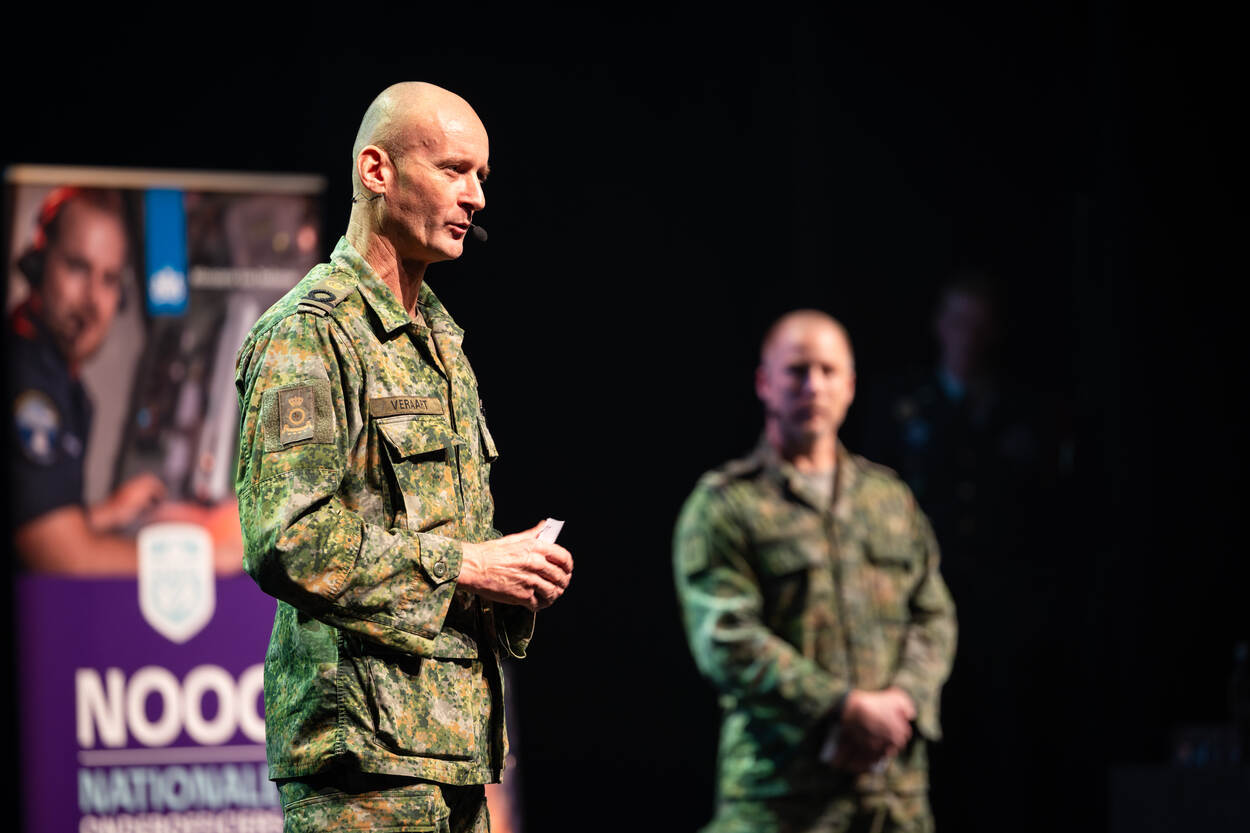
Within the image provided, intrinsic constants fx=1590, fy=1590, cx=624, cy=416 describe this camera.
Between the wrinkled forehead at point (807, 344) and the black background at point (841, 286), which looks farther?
the black background at point (841, 286)

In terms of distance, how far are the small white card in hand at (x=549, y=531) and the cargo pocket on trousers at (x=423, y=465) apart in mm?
128

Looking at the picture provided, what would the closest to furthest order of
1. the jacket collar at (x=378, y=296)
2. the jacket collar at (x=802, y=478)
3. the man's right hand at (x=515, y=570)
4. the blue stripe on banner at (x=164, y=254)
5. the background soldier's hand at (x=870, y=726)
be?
the man's right hand at (x=515, y=570) → the jacket collar at (x=378, y=296) → the background soldier's hand at (x=870, y=726) → the jacket collar at (x=802, y=478) → the blue stripe on banner at (x=164, y=254)

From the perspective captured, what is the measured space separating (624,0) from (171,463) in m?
2.10

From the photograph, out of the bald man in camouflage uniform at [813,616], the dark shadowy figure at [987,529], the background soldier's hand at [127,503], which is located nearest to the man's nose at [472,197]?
the bald man in camouflage uniform at [813,616]

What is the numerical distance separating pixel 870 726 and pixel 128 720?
2.02 m

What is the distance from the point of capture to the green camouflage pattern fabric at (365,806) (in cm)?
212

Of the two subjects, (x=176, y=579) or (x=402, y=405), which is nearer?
(x=402, y=405)

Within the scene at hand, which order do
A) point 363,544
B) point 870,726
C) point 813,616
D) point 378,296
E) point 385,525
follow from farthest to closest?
point 813,616, point 870,726, point 378,296, point 385,525, point 363,544

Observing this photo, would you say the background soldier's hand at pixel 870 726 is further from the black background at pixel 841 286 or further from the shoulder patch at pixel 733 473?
the black background at pixel 841 286

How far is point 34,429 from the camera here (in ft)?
14.5

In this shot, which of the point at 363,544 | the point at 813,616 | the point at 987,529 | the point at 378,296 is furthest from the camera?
the point at 987,529

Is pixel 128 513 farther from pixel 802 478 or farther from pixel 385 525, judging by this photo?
pixel 385 525

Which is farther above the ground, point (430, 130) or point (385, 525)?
point (430, 130)

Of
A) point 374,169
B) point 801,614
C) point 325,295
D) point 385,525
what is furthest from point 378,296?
point 801,614
